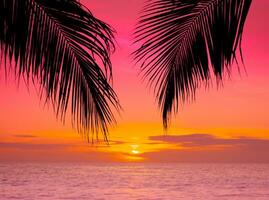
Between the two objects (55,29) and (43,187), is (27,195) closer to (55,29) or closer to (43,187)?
(43,187)

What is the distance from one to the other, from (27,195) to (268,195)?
18.2m

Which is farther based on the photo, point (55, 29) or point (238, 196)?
point (238, 196)

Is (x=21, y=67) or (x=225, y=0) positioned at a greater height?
(x=225, y=0)

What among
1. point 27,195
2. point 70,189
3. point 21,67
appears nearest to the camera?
point 21,67

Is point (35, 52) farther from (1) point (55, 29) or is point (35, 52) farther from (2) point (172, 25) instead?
(2) point (172, 25)

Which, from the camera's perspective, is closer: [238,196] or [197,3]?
[197,3]

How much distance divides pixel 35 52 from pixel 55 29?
0.15 metres

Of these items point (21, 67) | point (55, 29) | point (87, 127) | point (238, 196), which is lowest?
point (238, 196)

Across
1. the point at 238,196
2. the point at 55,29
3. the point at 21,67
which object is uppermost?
the point at 55,29

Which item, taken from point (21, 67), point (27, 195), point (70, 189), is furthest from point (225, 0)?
point (70, 189)

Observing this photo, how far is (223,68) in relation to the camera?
2762 millimetres

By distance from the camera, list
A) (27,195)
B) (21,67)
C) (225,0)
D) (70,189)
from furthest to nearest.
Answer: (70,189) → (27,195) → (225,0) → (21,67)

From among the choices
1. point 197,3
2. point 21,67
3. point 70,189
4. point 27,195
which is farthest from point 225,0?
point 70,189

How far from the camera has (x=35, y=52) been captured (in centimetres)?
256
